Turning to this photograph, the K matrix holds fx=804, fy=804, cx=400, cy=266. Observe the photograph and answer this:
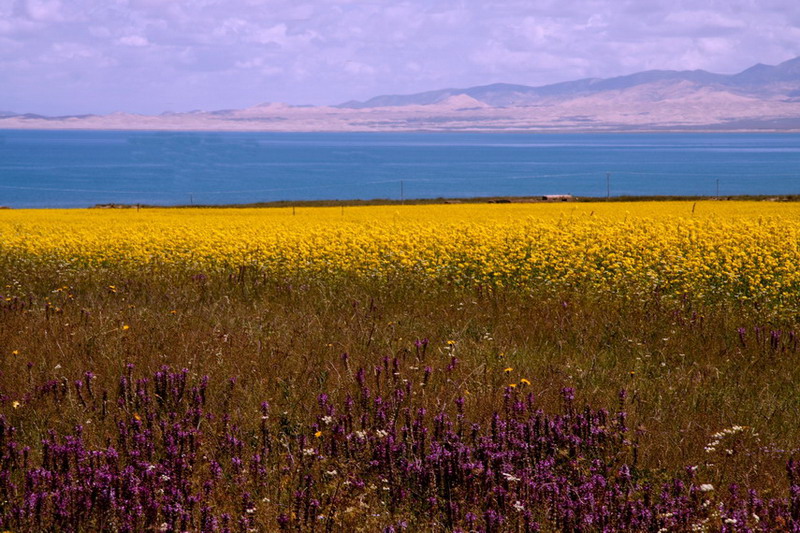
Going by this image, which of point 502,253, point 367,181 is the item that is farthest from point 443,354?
point 367,181

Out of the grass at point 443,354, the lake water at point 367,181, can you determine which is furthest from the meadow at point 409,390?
the lake water at point 367,181

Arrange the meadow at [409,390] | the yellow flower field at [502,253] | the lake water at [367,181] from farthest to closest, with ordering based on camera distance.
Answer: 1. the lake water at [367,181]
2. the yellow flower field at [502,253]
3. the meadow at [409,390]

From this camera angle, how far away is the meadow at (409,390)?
4.14m

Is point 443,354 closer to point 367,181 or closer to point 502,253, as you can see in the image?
point 502,253

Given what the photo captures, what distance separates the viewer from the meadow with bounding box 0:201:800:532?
4.14 meters

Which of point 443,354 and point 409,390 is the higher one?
point 409,390

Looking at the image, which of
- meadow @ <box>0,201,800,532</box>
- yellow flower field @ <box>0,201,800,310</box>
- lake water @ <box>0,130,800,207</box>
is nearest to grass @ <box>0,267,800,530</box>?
meadow @ <box>0,201,800,532</box>

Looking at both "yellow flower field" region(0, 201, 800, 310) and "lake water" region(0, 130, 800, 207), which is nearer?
"yellow flower field" region(0, 201, 800, 310)

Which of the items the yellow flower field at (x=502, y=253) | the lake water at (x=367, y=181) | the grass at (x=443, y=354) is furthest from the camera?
the lake water at (x=367, y=181)

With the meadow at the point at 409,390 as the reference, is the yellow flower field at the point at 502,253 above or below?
above

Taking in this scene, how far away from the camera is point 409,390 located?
18.1 ft

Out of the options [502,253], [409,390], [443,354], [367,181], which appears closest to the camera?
[409,390]

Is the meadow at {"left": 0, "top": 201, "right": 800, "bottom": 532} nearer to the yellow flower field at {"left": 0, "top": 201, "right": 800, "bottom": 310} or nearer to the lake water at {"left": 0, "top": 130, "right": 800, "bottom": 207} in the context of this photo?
the yellow flower field at {"left": 0, "top": 201, "right": 800, "bottom": 310}

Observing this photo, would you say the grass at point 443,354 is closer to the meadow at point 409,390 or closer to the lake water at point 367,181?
the meadow at point 409,390
